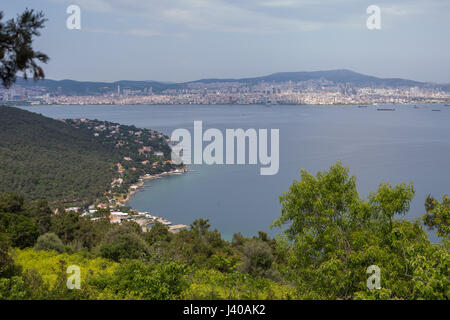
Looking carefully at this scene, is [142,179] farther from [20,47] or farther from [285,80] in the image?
[285,80]

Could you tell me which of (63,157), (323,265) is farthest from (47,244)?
(63,157)

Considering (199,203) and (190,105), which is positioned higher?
(190,105)

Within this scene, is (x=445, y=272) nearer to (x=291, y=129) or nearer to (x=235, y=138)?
(x=235, y=138)

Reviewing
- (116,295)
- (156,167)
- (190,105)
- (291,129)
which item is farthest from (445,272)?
(190,105)

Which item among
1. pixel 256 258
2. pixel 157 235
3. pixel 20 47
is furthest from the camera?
pixel 157 235

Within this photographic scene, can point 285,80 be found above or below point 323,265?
above

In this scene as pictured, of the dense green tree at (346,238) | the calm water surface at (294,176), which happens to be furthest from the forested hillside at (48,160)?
the dense green tree at (346,238)

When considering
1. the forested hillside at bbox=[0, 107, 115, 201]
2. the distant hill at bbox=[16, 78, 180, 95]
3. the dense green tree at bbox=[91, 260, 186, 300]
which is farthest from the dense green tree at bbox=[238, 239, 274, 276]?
the distant hill at bbox=[16, 78, 180, 95]

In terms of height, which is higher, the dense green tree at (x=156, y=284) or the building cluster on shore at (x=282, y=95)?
the building cluster on shore at (x=282, y=95)

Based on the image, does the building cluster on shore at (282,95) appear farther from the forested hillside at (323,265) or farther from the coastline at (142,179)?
the forested hillside at (323,265)

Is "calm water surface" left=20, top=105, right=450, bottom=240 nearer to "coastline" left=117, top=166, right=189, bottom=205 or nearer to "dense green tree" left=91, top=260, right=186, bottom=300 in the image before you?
"coastline" left=117, top=166, right=189, bottom=205

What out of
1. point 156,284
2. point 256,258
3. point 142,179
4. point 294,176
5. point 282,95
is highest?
point 282,95
